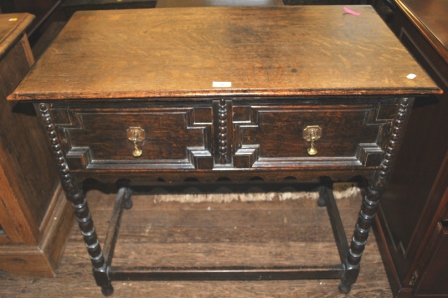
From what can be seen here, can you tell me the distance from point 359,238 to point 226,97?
2.87 ft

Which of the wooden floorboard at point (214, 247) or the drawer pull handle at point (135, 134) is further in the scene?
the wooden floorboard at point (214, 247)

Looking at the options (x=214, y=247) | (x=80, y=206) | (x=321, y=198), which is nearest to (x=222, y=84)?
(x=80, y=206)

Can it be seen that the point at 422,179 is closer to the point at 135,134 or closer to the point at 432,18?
the point at 432,18

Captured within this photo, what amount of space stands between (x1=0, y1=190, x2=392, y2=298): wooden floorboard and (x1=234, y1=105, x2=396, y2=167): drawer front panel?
Result: 0.77m

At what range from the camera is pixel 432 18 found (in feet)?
5.16

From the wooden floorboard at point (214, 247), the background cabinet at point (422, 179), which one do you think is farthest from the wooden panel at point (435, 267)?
the wooden floorboard at point (214, 247)

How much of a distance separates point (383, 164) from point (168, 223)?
122 cm

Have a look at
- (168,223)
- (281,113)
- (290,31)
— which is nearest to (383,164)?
(281,113)

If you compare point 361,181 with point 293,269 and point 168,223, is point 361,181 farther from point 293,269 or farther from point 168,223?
point 168,223

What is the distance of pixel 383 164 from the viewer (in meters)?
1.47

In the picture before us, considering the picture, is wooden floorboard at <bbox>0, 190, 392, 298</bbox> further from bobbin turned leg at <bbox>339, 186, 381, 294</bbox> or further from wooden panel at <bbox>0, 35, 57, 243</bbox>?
wooden panel at <bbox>0, 35, 57, 243</bbox>

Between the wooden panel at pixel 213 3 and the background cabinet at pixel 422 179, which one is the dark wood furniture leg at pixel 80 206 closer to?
the wooden panel at pixel 213 3

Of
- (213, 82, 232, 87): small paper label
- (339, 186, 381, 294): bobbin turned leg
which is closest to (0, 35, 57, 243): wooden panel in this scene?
(213, 82, 232, 87): small paper label

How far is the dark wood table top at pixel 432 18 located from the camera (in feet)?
4.71
